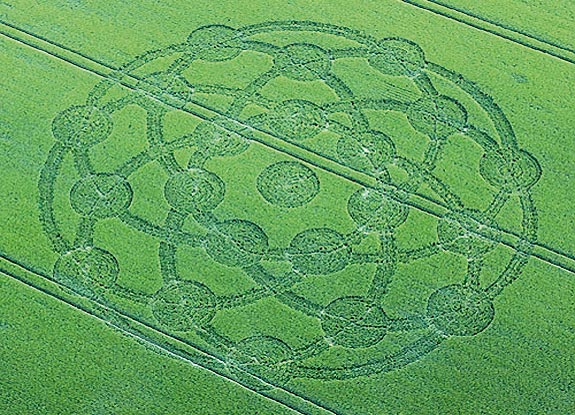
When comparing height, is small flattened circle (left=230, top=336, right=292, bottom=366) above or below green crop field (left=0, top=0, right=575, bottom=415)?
below

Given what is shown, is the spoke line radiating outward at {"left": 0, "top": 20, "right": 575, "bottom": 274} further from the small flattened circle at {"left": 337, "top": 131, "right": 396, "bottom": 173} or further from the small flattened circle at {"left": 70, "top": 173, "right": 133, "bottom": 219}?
the small flattened circle at {"left": 70, "top": 173, "right": 133, "bottom": 219}

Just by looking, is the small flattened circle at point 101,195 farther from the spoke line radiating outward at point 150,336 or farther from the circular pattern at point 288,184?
the circular pattern at point 288,184

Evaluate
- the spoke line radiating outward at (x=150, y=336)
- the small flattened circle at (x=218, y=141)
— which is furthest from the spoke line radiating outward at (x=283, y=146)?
the spoke line radiating outward at (x=150, y=336)

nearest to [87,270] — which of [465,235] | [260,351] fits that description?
[260,351]

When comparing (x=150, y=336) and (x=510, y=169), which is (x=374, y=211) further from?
(x=150, y=336)

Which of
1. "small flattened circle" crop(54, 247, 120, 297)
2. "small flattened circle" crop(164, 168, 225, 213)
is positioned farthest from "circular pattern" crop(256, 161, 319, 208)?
"small flattened circle" crop(54, 247, 120, 297)
